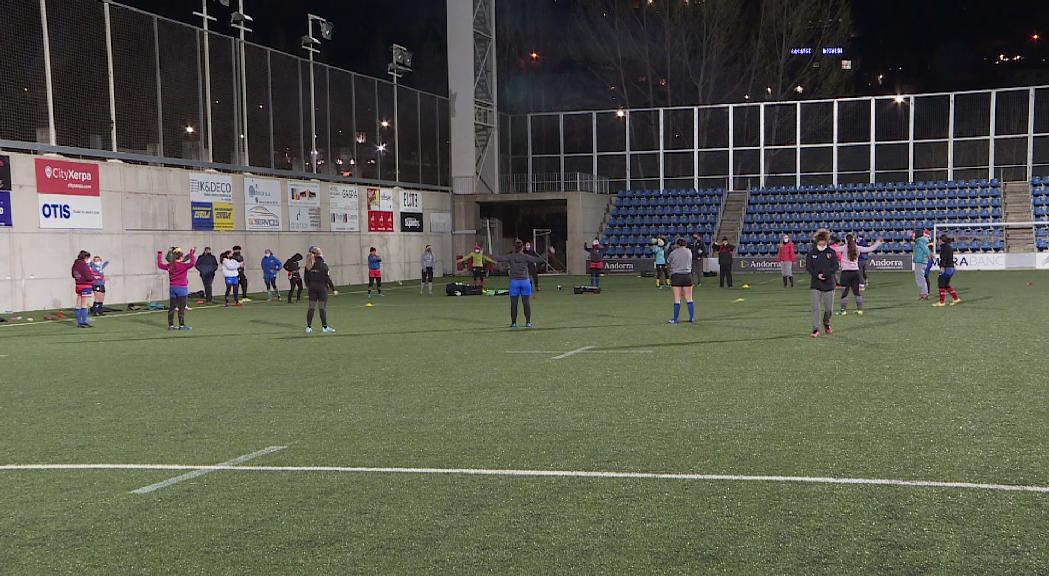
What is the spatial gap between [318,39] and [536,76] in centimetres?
1688

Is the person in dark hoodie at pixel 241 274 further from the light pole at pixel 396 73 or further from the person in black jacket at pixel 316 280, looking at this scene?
the light pole at pixel 396 73

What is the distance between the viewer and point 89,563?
517 cm

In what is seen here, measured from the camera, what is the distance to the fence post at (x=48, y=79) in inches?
1033

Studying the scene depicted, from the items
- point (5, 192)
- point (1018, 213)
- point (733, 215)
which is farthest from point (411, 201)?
point (1018, 213)

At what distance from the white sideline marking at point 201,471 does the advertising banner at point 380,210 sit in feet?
110

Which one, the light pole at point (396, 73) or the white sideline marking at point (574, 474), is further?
the light pole at point (396, 73)

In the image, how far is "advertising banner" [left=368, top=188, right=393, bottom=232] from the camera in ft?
135

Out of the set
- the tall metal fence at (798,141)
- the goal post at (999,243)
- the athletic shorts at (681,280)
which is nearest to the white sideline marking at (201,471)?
the athletic shorts at (681,280)

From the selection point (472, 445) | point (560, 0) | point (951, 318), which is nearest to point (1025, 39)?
point (560, 0)

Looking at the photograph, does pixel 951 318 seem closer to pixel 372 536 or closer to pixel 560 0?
pixel 372 536

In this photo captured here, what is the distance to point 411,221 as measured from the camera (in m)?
44.2

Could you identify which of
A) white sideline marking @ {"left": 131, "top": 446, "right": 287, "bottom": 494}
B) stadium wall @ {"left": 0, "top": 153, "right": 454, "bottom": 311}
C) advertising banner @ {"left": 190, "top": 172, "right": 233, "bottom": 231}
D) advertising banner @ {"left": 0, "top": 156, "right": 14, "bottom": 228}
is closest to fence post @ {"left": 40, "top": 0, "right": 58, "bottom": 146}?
stadium wall @ {"left": 0, "top": 153, "right": 454, "bottom": 311}

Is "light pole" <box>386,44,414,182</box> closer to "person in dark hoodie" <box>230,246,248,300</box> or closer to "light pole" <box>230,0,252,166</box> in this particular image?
"light pole" <box>230,0,252,166</box>

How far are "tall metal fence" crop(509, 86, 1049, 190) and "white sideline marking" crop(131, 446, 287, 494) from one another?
44931 mm
